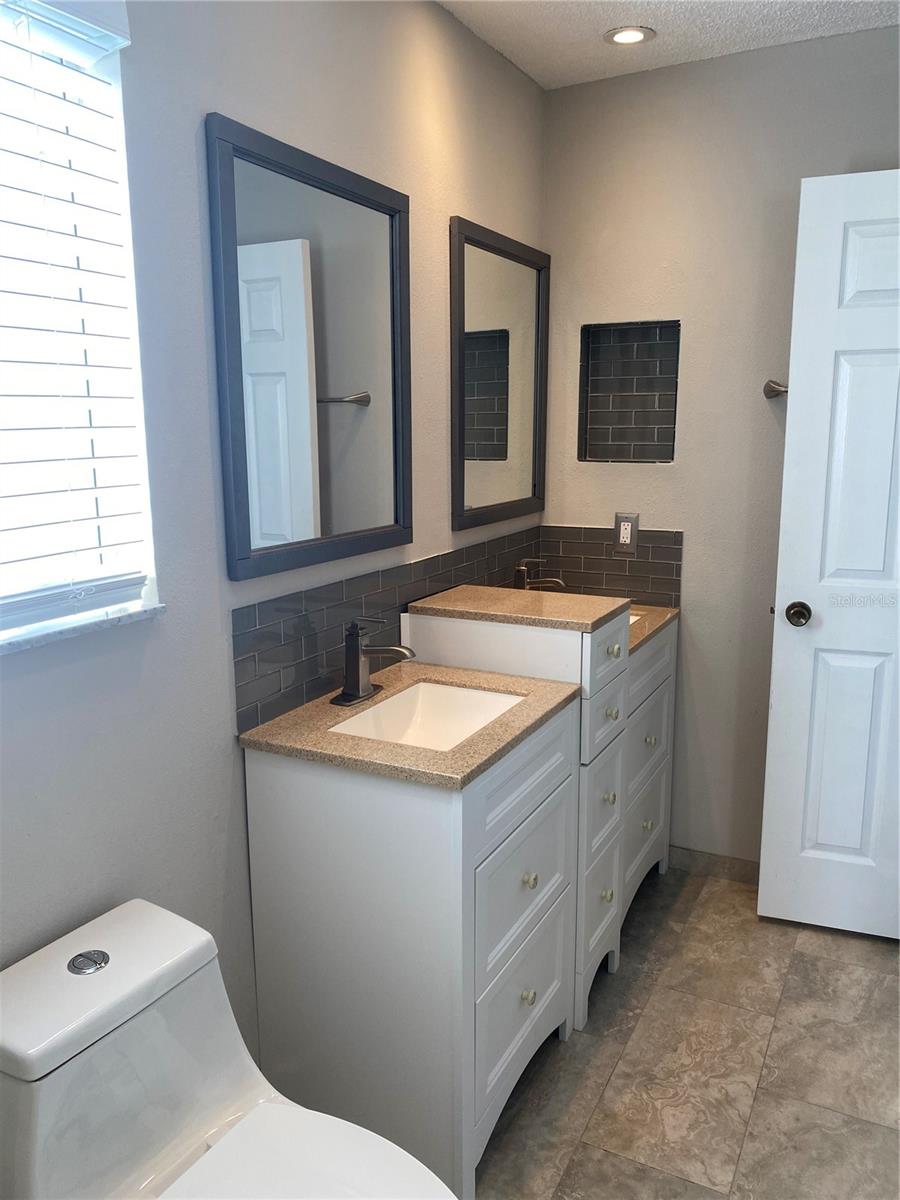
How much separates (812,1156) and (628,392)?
7.05 ft

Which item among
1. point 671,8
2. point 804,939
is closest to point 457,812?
point 804,939

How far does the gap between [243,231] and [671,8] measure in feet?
4.52

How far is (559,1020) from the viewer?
2.08 metres

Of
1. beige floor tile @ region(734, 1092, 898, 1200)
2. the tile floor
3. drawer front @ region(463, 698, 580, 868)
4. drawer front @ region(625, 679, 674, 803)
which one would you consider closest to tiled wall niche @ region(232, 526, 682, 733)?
drawer front @ region(625, 679, 674, 803)

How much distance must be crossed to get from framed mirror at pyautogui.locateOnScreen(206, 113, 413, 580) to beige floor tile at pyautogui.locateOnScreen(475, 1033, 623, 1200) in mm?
1273

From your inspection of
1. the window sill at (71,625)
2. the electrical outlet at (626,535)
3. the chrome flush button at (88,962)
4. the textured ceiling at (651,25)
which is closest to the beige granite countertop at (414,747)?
the window sill at (71,625)

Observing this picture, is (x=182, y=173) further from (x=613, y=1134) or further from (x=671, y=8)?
(x=613, y=1134)

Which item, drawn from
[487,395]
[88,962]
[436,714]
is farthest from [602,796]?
[88,962]

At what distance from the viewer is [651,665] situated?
2.61 metres

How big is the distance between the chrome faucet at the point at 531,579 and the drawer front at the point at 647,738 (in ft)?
1.56

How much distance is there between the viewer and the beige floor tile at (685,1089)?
182 cm

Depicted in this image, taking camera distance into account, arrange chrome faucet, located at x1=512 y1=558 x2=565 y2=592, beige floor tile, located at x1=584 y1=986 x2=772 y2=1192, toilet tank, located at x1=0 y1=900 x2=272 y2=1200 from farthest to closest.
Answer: chrome faucet, located at x1=512 y1=558 x2=565 y2=592
beige floor tile, located at x1=584 y1=986 x2=772 y2=1192
toilet tank, located at x1=0 y1=900 x2=272 y2=1200

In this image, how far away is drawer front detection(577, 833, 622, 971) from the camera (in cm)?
216

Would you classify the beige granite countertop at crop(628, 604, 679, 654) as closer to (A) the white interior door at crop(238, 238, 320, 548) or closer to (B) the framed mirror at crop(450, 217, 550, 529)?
(B) the framed mirror at crop(450, 217, 550, 529)
